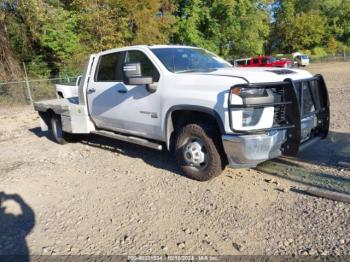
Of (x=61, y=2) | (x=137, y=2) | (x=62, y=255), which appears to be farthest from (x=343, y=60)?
(x=62, y=255)

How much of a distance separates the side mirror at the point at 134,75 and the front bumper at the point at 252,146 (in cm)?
150

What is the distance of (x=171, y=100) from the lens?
4.89m

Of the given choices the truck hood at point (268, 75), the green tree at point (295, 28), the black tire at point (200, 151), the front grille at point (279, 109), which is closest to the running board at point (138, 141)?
the black tire at point (200, 151)

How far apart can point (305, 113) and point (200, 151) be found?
154 cm

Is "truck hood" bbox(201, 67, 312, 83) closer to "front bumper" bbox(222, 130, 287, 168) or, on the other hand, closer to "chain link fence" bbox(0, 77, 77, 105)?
"front bumper" bbox(222, 130, 287, 168)

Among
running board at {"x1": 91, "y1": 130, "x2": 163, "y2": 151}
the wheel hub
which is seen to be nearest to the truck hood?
the wheel hub

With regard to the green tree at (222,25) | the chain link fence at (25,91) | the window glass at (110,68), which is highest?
the green tree at (222,25)

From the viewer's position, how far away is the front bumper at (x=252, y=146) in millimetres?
4145

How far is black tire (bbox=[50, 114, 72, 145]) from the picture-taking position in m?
7.83

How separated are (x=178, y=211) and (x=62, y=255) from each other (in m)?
1.44

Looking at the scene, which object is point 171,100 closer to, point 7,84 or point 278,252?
point 278,252

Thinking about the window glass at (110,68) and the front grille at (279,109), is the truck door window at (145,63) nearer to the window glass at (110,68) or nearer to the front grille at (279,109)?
the window glass at (110,68)

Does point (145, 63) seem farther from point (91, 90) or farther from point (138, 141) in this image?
point (91, 90)

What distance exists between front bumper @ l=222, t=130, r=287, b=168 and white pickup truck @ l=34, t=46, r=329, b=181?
12 mm
